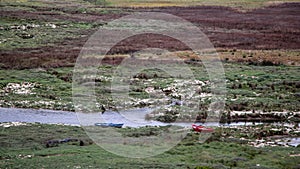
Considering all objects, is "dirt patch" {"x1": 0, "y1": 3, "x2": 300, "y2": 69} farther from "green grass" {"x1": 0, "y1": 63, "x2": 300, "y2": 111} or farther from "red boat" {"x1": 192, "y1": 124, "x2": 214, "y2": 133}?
"red boat" {"x1": 192, "y1": 124, "x2": 214, "y2": 133}

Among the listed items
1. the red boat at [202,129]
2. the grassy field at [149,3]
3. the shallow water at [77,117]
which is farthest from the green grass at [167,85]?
the grassy field at [149,3]

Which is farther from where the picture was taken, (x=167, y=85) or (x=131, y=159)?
(x=167, y=85)

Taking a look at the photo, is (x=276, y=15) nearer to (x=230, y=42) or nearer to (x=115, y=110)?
(x=230, y=42)

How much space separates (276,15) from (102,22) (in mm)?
31248

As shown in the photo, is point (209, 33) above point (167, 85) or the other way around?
above

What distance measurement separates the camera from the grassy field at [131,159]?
29859 mm

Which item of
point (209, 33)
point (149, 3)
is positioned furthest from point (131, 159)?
point (149, 3)

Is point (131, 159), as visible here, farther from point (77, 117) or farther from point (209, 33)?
point (209, 33)

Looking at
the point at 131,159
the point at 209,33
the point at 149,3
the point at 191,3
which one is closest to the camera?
the point at 131,159

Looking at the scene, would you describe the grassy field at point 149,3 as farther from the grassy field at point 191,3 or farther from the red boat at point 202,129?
the red boat at point 202,129

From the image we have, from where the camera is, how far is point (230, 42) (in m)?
75.1

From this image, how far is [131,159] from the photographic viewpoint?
30922 mm

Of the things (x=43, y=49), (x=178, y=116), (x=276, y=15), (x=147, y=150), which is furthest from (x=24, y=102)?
(x=276, y=15)

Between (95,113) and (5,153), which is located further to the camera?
(95,113)
